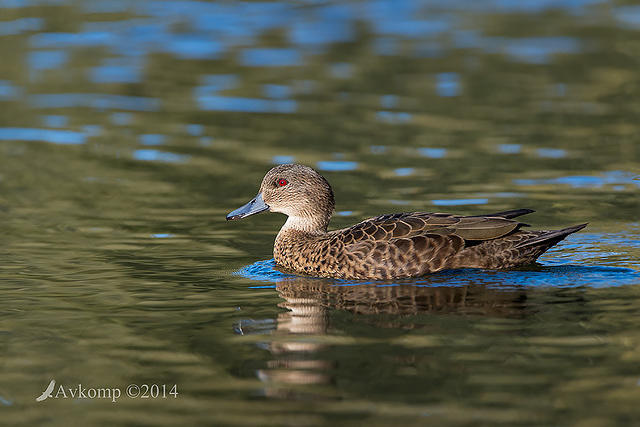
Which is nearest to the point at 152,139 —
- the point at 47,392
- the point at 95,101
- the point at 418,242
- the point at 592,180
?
the point at 95,101

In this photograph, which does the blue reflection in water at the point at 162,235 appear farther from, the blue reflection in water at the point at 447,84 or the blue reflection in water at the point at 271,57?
→ the blue reflection in water at the point at 271,57

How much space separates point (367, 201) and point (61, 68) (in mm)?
10766

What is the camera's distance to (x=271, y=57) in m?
22.9

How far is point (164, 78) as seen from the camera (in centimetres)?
2130

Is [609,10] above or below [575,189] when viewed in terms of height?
above

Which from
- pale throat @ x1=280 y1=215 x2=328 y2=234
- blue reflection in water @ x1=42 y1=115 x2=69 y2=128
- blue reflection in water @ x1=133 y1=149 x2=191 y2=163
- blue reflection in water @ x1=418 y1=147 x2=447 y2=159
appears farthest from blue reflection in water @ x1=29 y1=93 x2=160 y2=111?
pale throat @ x1=280 y1=215 x2=328 y2=234

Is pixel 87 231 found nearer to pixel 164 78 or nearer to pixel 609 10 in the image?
pixel 164 78

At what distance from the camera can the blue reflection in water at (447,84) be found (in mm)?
19544

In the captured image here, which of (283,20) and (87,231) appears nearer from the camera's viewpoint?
(87,231)

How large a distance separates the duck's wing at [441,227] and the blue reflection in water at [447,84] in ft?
31.9

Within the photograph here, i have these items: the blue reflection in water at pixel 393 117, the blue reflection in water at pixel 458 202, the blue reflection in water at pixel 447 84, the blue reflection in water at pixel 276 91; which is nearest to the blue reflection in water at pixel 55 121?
the blue reflection in water at pixel 276 91

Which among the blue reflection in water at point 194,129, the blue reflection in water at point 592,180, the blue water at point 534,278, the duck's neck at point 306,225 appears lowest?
the blue water at point 534,278

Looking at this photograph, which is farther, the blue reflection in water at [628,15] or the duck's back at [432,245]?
the blue reflection in water at [628,15]

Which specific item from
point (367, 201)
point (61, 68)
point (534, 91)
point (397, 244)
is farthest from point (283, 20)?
point (397, 244)
